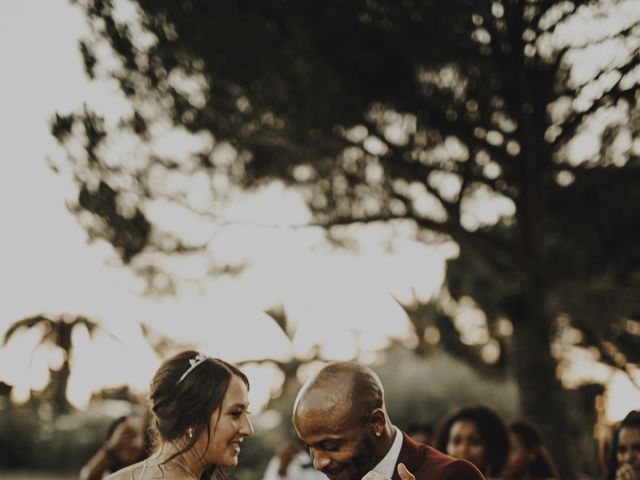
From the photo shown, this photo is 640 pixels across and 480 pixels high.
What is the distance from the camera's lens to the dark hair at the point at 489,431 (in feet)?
17.0

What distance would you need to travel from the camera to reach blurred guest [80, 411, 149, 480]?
18.8 ft

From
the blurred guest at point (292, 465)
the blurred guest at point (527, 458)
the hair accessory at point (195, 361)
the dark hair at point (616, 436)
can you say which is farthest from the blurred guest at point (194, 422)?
the blurred guest at point (292, 465)

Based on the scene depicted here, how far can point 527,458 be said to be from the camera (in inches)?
232

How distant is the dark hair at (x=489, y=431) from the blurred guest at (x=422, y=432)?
75.0 inches

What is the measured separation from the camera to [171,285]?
9812 mm

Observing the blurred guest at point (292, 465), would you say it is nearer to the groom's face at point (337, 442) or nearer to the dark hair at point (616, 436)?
the dark hair at point (616, 436)

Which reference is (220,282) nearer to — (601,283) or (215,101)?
(215,101)

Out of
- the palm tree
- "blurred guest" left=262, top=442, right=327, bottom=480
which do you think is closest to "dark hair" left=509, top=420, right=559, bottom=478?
"blurred guest" left=262, top=442, right=327, bottom=480

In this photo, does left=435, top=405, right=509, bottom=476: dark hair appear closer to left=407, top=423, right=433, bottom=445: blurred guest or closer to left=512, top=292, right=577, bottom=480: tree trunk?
left=407, top=423, right=433, bottom=445: blurred guest

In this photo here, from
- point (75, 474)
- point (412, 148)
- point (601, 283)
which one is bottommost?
point (75, 474)

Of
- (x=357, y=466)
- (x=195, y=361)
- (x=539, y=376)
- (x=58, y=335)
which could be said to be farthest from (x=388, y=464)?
(x=58, y=335)


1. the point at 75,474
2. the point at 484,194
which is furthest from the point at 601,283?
the point at 75,474

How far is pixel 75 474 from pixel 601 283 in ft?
59.3

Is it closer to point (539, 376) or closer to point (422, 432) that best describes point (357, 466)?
point (422, 432)
